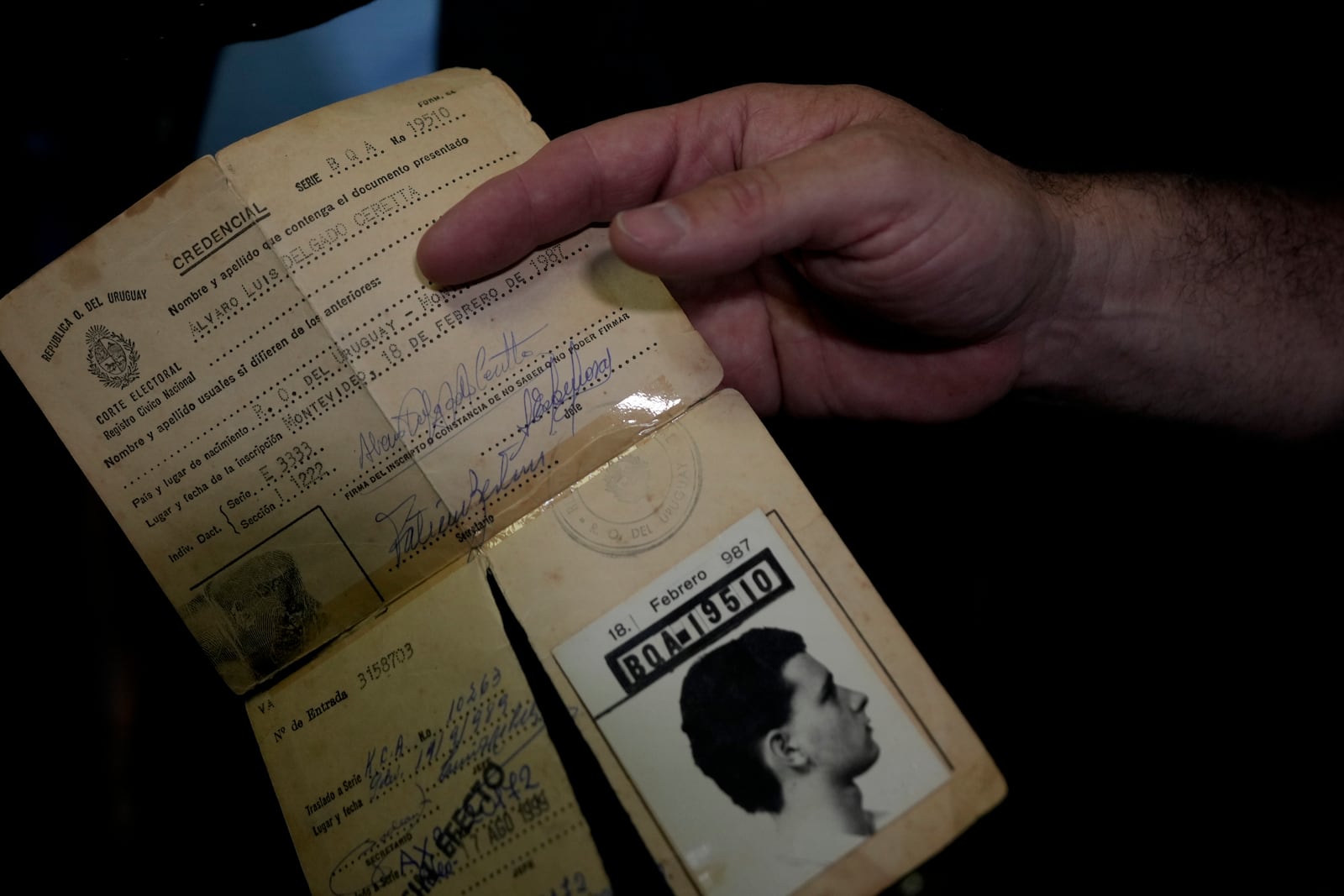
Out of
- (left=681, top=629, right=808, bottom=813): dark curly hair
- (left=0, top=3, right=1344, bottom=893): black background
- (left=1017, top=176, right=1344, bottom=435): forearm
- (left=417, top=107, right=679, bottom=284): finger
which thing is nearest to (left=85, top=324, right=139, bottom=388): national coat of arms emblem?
(left=417, top=107, right=679, bottom=284): finger

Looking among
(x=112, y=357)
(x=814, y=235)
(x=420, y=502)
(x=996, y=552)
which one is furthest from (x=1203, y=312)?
(x=112, y=357)

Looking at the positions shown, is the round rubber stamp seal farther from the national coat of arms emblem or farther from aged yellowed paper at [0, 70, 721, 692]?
the national coat of arms emblem

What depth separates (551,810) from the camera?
604 mm

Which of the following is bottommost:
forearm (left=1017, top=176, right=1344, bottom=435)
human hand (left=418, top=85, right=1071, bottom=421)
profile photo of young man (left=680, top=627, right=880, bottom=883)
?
profile photo of young man (left=680, top=627, right=880, bottom=883)

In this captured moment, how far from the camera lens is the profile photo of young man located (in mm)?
587

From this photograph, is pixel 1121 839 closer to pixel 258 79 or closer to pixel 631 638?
pixel 631 638

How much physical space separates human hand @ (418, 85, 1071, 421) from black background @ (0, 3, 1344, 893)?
19cm

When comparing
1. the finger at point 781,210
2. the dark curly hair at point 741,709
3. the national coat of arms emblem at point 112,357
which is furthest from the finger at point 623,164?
the dark curly hair at point 741,709

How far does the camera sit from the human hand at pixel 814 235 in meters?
0.60

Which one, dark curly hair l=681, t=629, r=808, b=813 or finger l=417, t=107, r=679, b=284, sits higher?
finger l=417, t=107, r=679, b=284

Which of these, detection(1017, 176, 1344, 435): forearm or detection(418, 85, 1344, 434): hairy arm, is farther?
detection(1017, 176, 1344, 435): forearm

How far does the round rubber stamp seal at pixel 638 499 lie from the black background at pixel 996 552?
292 millimetres

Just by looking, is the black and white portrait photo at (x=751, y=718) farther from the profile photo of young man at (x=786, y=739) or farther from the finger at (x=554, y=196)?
the finger at (x=554, y=196)

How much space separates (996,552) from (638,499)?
1.96 feet
